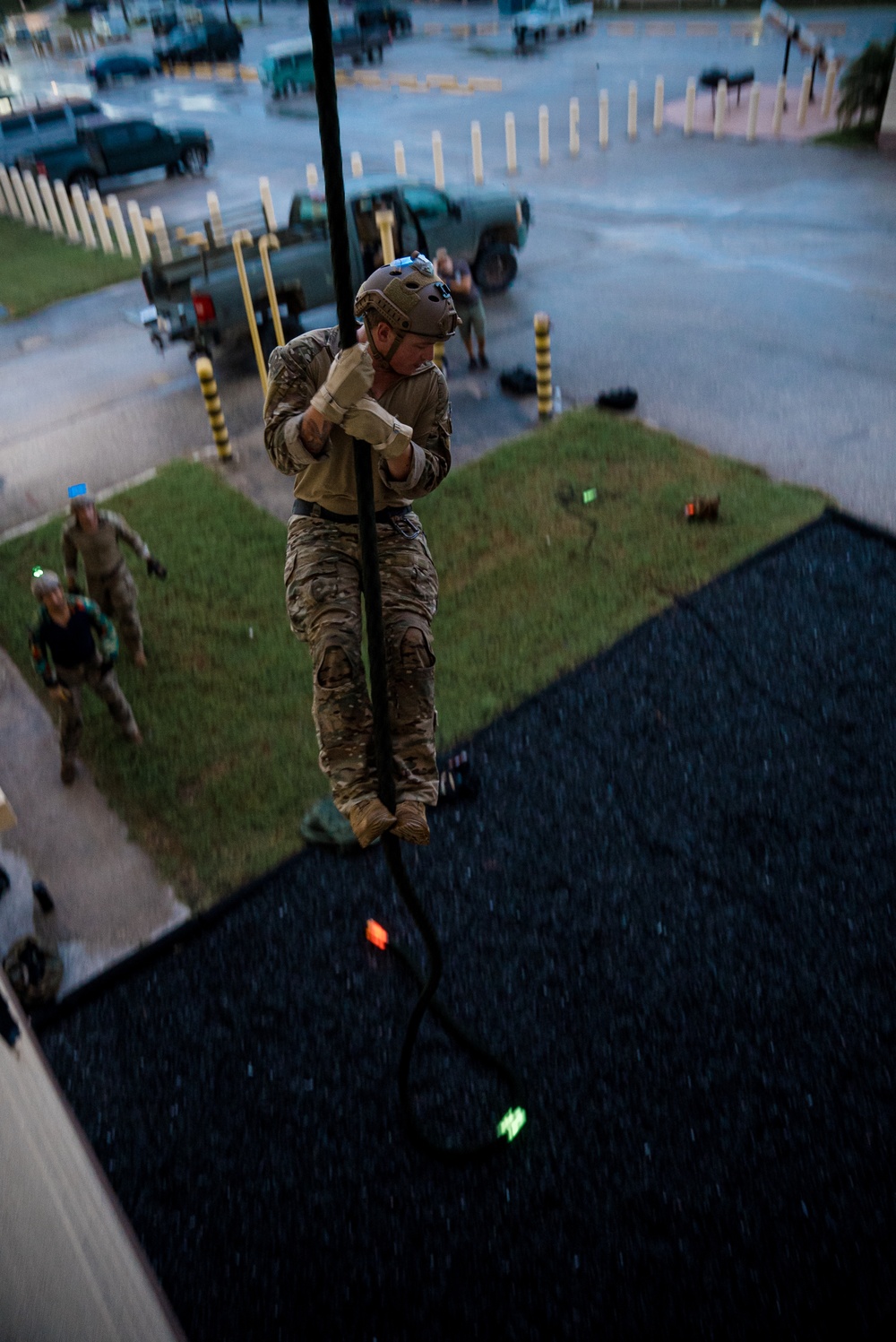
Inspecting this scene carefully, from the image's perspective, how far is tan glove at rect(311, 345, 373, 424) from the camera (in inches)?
114

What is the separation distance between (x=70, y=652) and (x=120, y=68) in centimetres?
4036

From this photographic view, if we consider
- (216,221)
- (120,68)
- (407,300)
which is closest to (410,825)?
(407,300)

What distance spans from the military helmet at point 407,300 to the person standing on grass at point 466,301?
8238mm

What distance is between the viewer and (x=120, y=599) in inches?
307

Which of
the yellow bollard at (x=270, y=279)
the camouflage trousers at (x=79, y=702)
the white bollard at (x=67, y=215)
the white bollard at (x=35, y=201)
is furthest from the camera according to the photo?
the white bollard at (x=35, y=201)

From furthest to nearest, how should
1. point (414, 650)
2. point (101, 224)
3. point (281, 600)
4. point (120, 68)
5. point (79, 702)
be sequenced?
point (120, 68), point (101, 224), point (281, 600), point (79, 702), point (414, 650)

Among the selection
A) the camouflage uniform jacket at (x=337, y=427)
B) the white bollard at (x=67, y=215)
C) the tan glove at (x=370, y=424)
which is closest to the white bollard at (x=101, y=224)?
the white bollard at (x=67, y=215)

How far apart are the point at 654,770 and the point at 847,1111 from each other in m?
2.59

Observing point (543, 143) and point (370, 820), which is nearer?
point (370, 820)

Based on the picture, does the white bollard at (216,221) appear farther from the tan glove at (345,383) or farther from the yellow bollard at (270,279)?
the tan glove at (345,383)

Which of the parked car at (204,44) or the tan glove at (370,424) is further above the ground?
the tan glove at (370,424)

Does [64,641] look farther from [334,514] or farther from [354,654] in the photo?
[354,654]

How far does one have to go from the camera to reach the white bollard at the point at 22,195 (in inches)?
843

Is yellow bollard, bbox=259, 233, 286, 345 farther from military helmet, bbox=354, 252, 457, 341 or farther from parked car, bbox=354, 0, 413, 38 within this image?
parked car, bbox=354, 0, 413, 38
